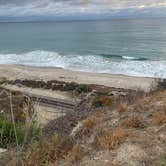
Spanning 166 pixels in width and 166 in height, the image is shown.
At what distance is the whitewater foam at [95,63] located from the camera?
32.2 m

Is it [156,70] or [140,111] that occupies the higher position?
[140,111]

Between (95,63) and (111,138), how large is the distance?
3123 centimetres

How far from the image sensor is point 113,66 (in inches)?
1395

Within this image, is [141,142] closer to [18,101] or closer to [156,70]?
[18,101]

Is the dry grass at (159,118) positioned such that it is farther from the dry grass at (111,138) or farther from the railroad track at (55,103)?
the railroad track at (55,103)

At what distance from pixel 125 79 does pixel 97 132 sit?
19.8 metres

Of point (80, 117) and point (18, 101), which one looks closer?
point (80, 117)

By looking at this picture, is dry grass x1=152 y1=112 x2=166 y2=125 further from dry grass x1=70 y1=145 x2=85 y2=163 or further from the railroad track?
the railroad track

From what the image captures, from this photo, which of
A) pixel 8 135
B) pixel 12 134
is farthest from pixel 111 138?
pixel 8 135

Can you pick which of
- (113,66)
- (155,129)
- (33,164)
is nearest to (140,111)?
(155,129)

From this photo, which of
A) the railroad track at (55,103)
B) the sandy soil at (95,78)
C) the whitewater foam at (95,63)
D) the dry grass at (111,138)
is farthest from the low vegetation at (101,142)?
the whitewater foam at (95,63)

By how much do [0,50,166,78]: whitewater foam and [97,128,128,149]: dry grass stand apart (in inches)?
880

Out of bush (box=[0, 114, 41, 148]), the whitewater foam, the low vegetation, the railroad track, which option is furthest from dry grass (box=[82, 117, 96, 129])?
the whitewater foam

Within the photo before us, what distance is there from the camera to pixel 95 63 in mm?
38062
